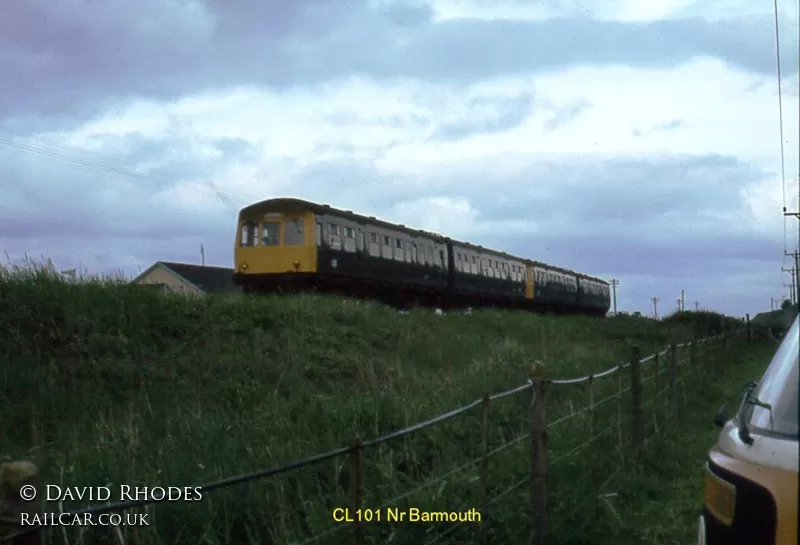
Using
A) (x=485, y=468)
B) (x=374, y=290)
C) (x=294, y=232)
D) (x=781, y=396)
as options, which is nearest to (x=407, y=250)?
(x=374, y=290)

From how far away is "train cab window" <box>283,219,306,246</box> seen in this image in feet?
65.8

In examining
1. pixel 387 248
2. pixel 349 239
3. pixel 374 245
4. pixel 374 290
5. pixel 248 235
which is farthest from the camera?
pixel 387 248

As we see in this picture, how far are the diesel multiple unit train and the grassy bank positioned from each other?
2561 mm

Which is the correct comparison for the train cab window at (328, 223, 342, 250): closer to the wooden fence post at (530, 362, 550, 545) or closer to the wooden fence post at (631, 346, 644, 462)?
the wooden fence post at (631, 346, 644, 462)

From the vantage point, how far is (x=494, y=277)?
32.0 metres

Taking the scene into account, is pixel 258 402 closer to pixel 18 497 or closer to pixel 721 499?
pixel 721 499

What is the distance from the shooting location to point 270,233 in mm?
20781

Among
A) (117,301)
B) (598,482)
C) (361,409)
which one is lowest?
(598,482)

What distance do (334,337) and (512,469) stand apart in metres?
8.98

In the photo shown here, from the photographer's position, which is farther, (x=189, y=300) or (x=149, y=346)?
(x=189, y=300)

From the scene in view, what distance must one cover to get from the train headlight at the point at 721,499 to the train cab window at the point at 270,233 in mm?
17797

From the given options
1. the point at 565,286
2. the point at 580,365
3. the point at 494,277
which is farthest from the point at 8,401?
the point at 565,286

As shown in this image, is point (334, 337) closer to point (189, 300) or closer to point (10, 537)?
point (189, 300)

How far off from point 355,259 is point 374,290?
1763 mm
